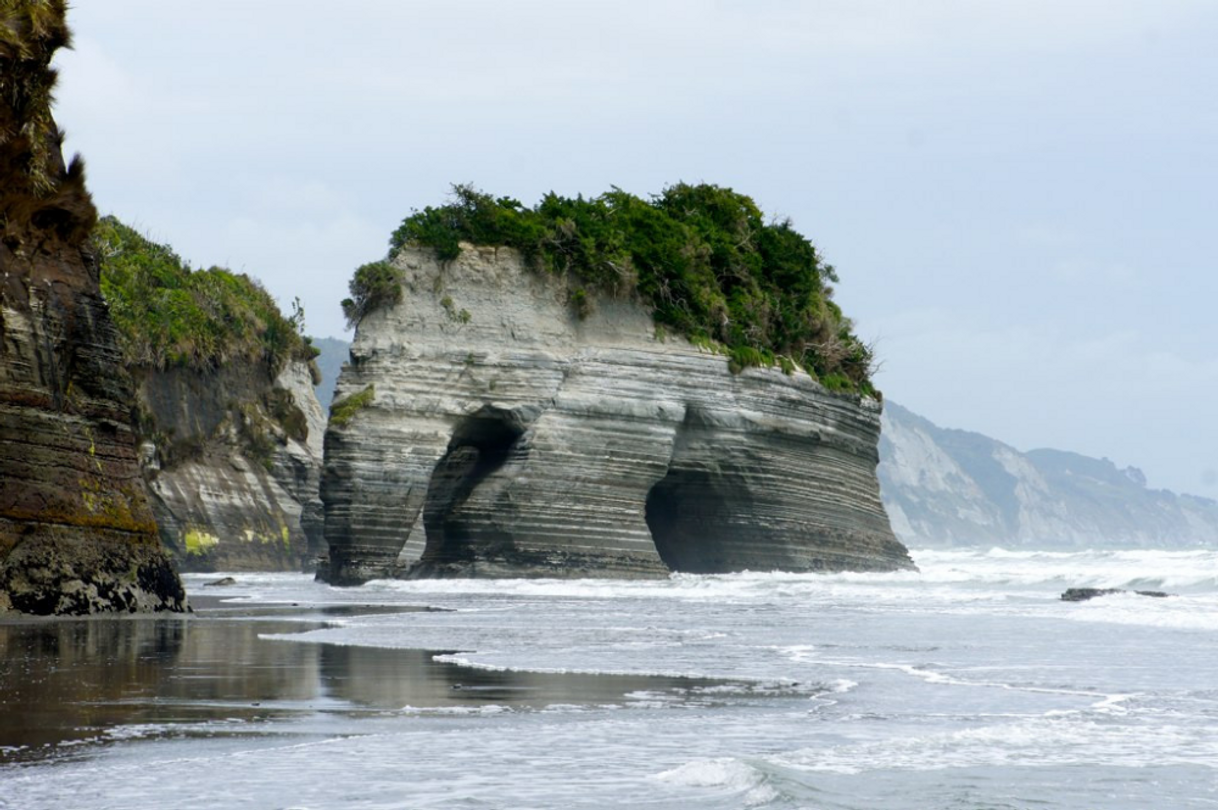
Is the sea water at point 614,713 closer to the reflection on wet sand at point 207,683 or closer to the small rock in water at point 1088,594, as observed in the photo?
the reflection on wet sand at point 207,683

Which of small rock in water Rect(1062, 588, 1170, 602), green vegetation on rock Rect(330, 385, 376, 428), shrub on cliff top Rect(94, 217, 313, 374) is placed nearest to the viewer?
small rock in water Rect(1062, 588, 1170, 602)

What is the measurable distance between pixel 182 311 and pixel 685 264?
23.7 meters

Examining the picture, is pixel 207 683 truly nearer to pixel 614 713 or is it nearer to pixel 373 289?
pixel 614 713

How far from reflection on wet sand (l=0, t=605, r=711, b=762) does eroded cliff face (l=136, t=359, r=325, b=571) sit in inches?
1368

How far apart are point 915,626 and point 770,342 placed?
2156 centimetres

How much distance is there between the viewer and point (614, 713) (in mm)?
11078

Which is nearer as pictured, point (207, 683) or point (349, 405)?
point (207, 683)

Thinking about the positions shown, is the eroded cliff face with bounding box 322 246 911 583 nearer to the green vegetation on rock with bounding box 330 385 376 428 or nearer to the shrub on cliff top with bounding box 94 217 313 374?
the green vegetation on rock with bounding box 330 385 376 428

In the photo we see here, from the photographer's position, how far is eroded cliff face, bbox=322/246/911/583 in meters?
35.7

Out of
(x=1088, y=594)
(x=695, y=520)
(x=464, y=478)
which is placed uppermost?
(x=464, y=478)

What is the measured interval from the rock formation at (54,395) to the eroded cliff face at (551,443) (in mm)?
14501

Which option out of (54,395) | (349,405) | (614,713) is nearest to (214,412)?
(349,405)

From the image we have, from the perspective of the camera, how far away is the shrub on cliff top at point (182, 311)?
54.4 m

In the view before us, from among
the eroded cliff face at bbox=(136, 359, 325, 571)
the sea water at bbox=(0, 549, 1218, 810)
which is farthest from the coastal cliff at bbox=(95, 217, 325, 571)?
the sea water at bbox=(0, 549, 1218, 810)
